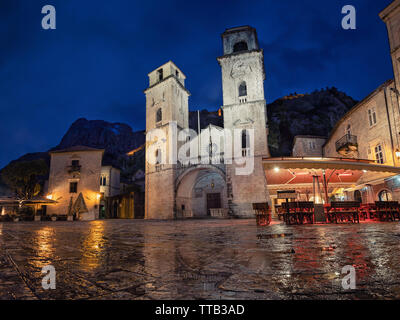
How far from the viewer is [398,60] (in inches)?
557

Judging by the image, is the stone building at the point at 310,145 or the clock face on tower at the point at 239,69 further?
the stone building at the point at 310,145

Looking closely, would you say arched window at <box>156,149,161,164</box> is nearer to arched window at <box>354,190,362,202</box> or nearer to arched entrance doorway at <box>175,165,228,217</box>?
arched entrance doorway at <box>175,165,228,217</box>

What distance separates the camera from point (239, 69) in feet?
78.4

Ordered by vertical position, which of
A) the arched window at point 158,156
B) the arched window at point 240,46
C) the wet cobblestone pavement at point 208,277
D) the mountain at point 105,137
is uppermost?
the mountain at point 105,137

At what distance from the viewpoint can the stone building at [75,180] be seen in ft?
93.3

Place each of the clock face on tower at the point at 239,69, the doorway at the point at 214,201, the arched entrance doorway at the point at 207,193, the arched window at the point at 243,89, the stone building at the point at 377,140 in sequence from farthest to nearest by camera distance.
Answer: the doorway at the point at 214,201 < the arched entrance doorway at the point at 207,193 < the arched window at the point at 243,89 < the clock face on tower at the point at 239,69 < the stone building at the point at 377,140

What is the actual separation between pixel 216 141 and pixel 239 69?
28.7 ft

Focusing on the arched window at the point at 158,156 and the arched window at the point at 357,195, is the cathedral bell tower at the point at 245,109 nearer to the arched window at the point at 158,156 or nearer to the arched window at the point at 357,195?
the arched window at the point at 357,195

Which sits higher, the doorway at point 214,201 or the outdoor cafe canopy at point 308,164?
the outdoor cafe canopy at point 308,164

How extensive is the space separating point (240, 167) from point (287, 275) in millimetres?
20509

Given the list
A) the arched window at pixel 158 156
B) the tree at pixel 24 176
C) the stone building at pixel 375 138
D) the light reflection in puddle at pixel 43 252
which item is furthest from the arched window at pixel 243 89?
the tree at pixel 24 176

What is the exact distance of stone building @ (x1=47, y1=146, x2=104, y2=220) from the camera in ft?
93.3

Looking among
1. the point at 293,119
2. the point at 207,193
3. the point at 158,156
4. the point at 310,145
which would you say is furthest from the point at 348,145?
the point at 293,119
